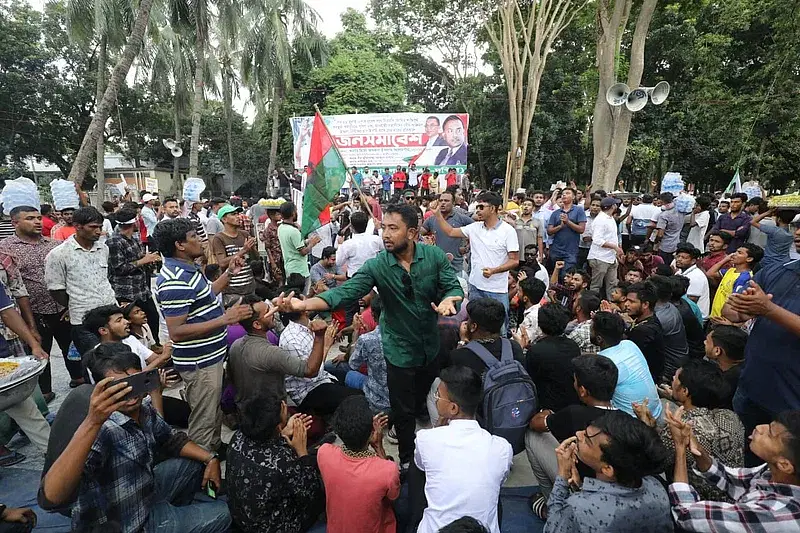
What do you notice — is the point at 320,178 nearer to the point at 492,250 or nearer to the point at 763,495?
the point at 492,250

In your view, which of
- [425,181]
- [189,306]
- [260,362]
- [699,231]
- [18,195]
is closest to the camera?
[189,306]

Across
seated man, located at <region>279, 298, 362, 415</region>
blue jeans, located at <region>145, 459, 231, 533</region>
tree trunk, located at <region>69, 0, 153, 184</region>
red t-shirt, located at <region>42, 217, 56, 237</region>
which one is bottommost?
blue jeans, located at <region>145, 459, 231, 533</region>

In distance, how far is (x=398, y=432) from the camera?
3387mm

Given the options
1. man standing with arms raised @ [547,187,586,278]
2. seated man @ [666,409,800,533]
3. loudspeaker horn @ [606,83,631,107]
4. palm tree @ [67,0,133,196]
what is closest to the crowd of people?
seated man @ [666,409,800,533]

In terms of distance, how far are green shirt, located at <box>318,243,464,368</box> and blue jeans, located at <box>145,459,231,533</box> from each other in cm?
142

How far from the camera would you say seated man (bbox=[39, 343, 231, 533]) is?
6.03 ft

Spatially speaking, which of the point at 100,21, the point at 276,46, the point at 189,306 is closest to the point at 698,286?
the point at 189,306

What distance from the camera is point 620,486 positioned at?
2.02 m

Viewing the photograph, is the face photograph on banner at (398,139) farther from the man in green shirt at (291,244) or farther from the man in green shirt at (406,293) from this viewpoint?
the man in green shirt at (406,293)

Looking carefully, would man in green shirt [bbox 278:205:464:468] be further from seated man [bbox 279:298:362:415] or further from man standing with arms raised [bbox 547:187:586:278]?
man standing with arms raised [bbox 547:187:586:278]

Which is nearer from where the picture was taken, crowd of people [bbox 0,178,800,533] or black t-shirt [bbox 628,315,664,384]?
crowd of people [bbox 0,178,800,533]

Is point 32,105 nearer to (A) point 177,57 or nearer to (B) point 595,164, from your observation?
(A) point 177,57

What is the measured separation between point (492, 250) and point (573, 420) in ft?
8.34

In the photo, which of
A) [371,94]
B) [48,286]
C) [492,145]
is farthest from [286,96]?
[48,286]
